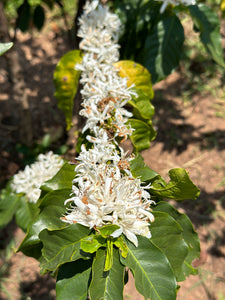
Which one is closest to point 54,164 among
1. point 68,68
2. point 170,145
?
point 68,68

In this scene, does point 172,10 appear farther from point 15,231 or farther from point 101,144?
point 15,231

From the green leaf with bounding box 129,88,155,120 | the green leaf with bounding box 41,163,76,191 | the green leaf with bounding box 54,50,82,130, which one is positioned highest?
the green leaf with bounding box 54,50,82,130

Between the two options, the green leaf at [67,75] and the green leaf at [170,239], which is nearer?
the green leaf at [170,239]

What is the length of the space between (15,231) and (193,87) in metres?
2.28

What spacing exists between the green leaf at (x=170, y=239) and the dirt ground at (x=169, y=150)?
906 millimetres

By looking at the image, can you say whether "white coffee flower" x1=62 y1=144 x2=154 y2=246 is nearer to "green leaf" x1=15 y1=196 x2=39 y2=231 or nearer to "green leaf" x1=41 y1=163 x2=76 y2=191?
"green leaf" x1=41 y1=163 x2=76 y2=191

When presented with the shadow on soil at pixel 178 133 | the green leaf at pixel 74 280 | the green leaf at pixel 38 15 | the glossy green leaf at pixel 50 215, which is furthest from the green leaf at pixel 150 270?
the shadow on soil at pixel 178 133

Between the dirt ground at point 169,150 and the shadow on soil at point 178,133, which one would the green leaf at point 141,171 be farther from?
the shadow on soil at point 178,133

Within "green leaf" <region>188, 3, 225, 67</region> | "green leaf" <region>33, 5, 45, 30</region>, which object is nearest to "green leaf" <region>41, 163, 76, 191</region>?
"green leaf" <region>188, 3, 225, 67</region>

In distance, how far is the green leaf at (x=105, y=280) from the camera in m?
0.73

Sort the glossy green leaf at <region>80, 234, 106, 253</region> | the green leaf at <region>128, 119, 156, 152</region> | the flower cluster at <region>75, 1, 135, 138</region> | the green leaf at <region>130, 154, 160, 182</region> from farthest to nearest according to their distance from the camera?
the green leaf at <region>128, 119, 156, 152</region>
the flower cluster at <region>75, 1, 135, 138</region>
the green leaf at <region>130, 154, 160, 182</region>
the glossy green leaf at <region>80, 234, 106, 253</region>

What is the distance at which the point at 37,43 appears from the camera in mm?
3656

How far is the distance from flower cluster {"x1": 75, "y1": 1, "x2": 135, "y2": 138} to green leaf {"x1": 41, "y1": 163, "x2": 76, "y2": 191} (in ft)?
0.54

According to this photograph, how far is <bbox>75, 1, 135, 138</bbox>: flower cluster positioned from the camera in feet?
3.39
